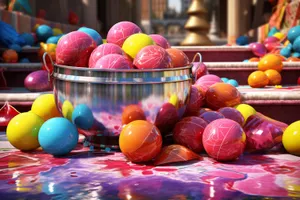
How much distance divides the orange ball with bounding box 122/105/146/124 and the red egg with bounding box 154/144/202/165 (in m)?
0.22

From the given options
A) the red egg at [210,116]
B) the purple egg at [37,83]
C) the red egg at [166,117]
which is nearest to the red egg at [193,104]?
the red egg at [210,116]

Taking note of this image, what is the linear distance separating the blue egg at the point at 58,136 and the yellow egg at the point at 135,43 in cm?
58

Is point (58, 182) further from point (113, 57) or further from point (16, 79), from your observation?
point (16, 79)

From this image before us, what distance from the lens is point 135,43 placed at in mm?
2637

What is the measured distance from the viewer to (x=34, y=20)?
8992mm

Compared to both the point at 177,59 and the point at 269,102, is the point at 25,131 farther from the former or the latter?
the point at 269,102

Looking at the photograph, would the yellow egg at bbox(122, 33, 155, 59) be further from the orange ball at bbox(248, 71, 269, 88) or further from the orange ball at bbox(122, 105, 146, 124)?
the orange ball at bbox(248, 71, 269, 88)

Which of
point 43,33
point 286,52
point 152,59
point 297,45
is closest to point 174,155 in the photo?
point 152,59

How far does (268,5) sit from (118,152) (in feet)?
48.9

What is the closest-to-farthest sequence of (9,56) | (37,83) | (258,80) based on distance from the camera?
(37,83), (258,80), (9,56)

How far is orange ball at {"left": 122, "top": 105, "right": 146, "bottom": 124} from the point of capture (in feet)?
7.79

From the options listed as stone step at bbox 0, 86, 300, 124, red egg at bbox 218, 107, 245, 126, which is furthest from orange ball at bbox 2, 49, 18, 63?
red egg at bbox 218, 107, 245, 126

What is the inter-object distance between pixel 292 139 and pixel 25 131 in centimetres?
153

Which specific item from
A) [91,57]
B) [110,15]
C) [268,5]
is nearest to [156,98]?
[91,57]
